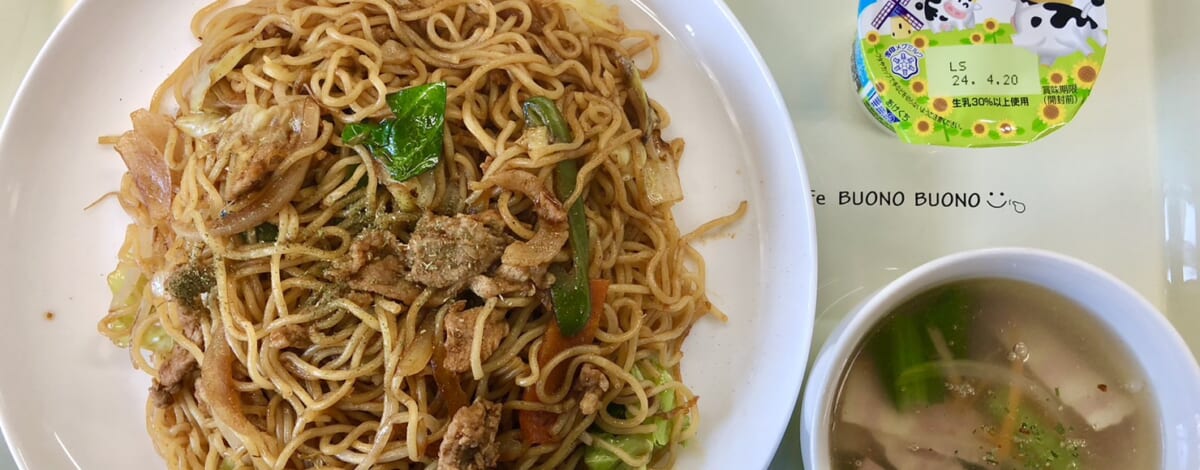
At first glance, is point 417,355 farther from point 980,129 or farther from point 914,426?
point 980,129

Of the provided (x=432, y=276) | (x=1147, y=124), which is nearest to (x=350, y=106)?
(x=432, y=276)

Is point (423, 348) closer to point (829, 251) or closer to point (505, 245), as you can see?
point (505, 245)

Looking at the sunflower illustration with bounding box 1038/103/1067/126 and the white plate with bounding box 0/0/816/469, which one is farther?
the white plate with bounding box 0/0/816/469

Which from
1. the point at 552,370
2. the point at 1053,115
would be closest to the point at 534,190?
the point at 552,370

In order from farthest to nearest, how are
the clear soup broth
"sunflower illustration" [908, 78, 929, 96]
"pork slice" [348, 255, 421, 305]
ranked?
"sunflower illustration" [908, 78, 929, 96]
"pork slice" [348, 255, 421, 305]
the clear soup broth

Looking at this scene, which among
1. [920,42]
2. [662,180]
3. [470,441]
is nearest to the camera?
[470,441]

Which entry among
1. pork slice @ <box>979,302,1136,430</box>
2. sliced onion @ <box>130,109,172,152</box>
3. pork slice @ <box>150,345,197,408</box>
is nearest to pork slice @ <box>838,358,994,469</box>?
pork slice @ <box>979,302,1136,430</box>

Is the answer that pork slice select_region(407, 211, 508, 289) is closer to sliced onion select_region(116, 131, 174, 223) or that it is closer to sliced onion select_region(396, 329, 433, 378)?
sliced onion select_region(396, 329, 433, 378)
